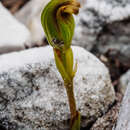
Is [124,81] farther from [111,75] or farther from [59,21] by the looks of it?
[59,21]

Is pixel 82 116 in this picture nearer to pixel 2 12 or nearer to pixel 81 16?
pixel 81 16

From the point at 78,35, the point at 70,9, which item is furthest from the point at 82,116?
the point at 78,35

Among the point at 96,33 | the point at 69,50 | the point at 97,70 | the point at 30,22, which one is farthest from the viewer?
the point at 30,22

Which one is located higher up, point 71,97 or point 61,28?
point 61,28

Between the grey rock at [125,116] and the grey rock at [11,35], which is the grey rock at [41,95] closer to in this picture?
the grey rock at [125,116]

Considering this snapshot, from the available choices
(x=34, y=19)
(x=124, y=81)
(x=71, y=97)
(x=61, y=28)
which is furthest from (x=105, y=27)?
(x=61, y=28)

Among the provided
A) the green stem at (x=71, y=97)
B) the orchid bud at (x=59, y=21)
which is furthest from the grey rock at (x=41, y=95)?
the orchid bud at (x=59, y=21)

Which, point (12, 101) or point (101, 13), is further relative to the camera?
point (101, 13)
